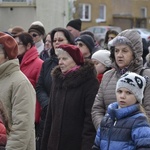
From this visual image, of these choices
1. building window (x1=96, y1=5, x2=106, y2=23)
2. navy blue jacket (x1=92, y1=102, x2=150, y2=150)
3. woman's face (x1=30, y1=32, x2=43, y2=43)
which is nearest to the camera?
navy blue jacket (x1=92, y1=102, x2=150, y2=150)

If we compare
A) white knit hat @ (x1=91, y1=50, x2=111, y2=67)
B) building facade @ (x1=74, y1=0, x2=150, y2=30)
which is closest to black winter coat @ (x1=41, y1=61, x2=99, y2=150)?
white knit hat @ (x1=91, y1=50, x2=111, y2=67)

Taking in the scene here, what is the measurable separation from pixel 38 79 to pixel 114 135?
96.0 inches

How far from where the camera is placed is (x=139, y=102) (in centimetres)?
518

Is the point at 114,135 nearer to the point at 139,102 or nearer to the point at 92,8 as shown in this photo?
the point at 139,102

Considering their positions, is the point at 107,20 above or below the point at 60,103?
below

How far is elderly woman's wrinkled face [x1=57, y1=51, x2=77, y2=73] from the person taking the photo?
607 cm

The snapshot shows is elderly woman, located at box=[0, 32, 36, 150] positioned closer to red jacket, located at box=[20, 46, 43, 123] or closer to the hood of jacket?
the hood of jacket

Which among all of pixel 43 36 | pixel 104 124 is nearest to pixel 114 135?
pixel 104 124

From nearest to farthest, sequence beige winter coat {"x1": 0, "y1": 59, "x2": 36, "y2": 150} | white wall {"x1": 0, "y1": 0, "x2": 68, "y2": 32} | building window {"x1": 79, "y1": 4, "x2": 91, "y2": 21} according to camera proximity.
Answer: beige winter coat {"x1": 0, "y1": 59, "x2": 36, "y2": 150} → white wall {"x1": 0, "y1": 0, "x2": 68, "y2": 32} → building window {"x1": 79, "y1": 4, "x2": 91, "y2": 21}

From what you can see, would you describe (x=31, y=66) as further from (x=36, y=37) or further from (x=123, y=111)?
(x=123, y=111)

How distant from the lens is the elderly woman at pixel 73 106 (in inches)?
234

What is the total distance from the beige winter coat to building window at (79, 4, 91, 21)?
4631 centimetres

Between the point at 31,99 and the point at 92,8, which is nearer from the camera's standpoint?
the point at 31,99

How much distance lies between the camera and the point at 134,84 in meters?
5.15
